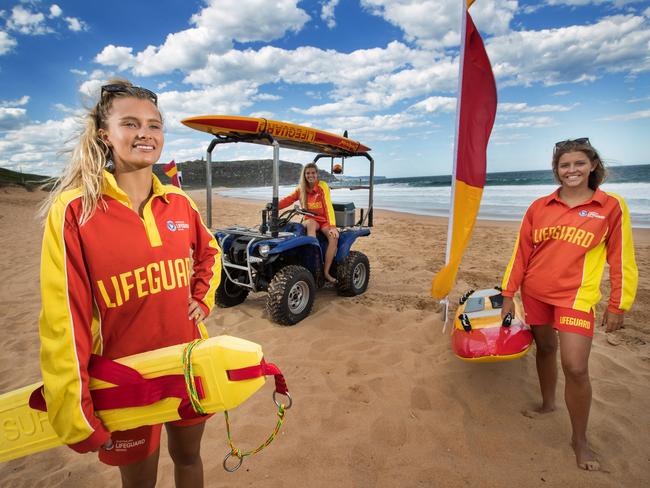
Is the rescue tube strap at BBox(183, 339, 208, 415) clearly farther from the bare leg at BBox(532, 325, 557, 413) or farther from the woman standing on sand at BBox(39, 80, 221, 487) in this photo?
the bare leg at BBox(532, 325, 557, 413)

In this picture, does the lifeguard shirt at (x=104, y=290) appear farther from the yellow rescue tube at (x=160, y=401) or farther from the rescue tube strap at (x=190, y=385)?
the rescue tube strap at (x=190, y=385)

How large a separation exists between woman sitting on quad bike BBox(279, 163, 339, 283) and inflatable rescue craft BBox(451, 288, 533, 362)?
2250mm

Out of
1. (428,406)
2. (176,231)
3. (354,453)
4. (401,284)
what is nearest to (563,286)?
(428,406)

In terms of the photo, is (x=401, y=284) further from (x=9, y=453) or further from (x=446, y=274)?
(x=9, y=453)

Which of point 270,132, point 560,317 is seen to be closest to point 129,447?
point 560,317

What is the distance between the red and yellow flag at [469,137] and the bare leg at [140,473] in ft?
8.39

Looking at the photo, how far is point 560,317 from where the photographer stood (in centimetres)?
222

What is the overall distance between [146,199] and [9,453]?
102 cm

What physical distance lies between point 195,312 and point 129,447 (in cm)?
56

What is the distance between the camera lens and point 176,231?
153 cm

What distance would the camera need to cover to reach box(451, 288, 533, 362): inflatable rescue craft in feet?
9.00

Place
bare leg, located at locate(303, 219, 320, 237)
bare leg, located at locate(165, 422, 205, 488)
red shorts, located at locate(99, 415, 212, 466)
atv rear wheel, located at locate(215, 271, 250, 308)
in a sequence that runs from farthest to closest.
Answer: bare leg, located at locate(303, 219, 320, 237)
atv rear wheel, located at locate(215, 271, 250, 308)
bare leg, located at locate(165, 422, 205, 488)
red shorts, located at locate(99, 415, 212, 466)

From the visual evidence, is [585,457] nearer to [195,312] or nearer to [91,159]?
[195,312]

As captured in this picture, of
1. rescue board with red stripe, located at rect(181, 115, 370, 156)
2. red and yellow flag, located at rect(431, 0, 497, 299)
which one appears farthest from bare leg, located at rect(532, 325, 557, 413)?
rescue board with red stripe, located at rect(181, 115, 370, 156)
